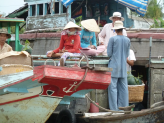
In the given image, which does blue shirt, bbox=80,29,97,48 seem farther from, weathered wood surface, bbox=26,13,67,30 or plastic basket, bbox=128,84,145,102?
weathered wood surface, bbox=26,13,67,30

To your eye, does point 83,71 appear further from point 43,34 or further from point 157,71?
point 43,34

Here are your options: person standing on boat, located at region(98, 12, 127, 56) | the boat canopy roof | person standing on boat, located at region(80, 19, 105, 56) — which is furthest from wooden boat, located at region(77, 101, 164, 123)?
the boat canopy roof

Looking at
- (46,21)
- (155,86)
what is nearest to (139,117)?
(155,86)

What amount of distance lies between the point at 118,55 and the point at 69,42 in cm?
108

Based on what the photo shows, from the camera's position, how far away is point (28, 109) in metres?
4.42

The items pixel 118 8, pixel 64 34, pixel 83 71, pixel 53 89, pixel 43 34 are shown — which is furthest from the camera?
pixel 118 8

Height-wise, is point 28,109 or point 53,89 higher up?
point 53,89

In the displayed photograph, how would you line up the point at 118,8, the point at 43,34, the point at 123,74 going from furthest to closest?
1. the point at 118,8
2. the point at 43,34
3. the point at 123,74

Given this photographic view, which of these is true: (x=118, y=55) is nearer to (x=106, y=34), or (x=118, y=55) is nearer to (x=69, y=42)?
(x=69, y=42)

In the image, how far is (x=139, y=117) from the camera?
4605 mm

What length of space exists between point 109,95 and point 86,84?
1477mm

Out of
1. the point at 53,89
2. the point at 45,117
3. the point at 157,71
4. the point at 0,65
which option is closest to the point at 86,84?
the point at 53,89

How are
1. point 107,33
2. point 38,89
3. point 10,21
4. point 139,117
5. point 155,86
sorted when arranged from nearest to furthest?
point 38,89
point 139,117
point 155,86
point 107,33
point 10,21

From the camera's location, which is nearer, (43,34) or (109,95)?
(109,95)
